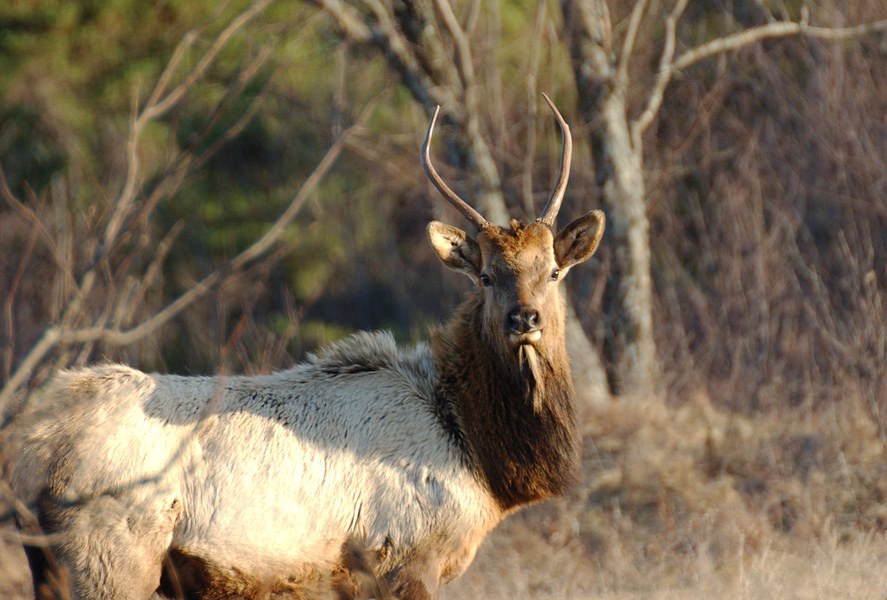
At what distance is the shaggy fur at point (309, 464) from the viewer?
15.1 ft

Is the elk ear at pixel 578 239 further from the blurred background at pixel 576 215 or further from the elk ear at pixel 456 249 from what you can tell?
the blurred background at pixel 576 215

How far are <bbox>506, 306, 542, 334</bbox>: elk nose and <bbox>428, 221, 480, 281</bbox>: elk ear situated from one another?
824 mm

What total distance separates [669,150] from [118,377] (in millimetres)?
11636

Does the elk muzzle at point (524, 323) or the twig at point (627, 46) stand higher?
the twig at point (627, 46)

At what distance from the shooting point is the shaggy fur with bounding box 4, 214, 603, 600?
182 inches

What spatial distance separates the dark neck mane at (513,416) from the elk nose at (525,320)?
35 centimetres

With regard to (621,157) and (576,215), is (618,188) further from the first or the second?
(576,215)

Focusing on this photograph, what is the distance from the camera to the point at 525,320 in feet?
15.8

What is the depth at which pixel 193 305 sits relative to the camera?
15906 millimetres

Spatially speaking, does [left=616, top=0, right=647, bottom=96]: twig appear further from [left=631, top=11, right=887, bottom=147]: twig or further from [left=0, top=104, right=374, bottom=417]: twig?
[left=0, top=104, right=374, bottom=417]: twig

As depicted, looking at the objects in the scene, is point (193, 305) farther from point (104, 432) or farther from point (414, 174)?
point (104, 432)

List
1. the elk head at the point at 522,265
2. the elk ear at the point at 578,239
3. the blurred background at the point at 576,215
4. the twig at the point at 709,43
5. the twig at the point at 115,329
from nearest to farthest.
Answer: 1. the twig at the point at 115,329
2. the elk head at the point at 522,265
3. the elk ear at the point at 578,239
4. the blurred background at the point at 576,215
5. the twig at the point at 709,43

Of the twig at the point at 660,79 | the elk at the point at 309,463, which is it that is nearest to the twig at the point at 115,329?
the elk at the point at 309,463

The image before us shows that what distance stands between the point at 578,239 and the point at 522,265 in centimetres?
65
